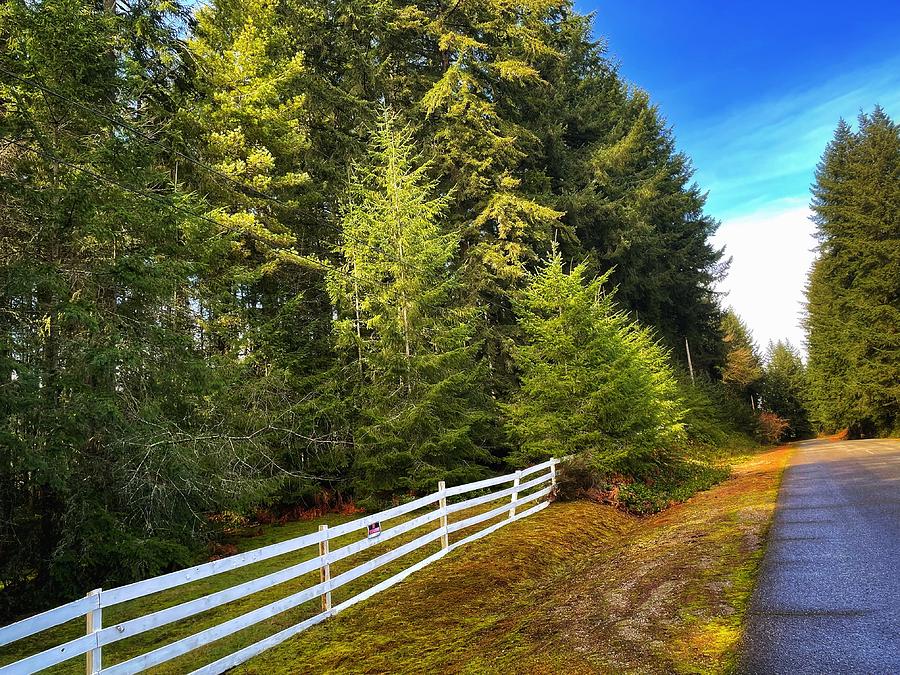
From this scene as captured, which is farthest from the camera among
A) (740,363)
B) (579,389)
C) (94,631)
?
(740,363)

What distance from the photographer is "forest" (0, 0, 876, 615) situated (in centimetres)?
817

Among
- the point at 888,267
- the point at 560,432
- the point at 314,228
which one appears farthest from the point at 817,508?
the point at 888,267

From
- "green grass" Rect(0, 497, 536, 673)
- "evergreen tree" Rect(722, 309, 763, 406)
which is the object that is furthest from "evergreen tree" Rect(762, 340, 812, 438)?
"green grass" Rect(0, 497, 536, 673)

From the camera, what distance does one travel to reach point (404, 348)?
14234mm

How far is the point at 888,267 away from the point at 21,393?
40012 mm

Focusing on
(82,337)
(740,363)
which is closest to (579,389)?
(82,337)

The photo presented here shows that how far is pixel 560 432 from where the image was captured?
1299 centimetres

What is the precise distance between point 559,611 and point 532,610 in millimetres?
384

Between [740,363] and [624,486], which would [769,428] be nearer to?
[740,363]

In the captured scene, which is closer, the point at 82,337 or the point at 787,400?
the point at 82,337

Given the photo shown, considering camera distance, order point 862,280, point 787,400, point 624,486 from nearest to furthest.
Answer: point 624,486 < point 862,280 < point 787,400

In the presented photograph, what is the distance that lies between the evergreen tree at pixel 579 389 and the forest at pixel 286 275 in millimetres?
74

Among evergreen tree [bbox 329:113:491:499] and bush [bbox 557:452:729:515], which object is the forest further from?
bush [bbox 557:452:729:515]

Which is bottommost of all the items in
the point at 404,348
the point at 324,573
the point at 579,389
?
the point at 324,573
